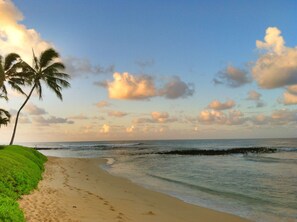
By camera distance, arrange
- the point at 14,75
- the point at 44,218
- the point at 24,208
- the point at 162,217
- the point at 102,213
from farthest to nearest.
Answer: the point at 14,75 → the point at 162,217 → the point at 102,213 → the point at 24,208 → the point at 44,218

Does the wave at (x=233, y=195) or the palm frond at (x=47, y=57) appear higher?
the palm frond at (x=47, y=57)

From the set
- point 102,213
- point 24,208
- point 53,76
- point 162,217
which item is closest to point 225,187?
point 162,217

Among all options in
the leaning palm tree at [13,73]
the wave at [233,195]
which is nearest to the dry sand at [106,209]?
the wave at [233,195]

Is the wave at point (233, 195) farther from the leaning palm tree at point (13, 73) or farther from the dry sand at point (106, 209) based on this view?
the leaning palm tree at point (13, 73)

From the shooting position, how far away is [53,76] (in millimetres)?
33656

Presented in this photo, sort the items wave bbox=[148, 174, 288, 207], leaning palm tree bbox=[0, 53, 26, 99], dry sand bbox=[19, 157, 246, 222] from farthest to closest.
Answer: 1. leaning palm tree bbox=[0, 53, 26, 99]
2. wave bbox=[148, 174, 288, 207]
3. dry sand bbox=[19, 157, 246, 222]

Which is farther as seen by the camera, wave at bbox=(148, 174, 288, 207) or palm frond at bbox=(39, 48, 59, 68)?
palm frond at bbox=(39, 48, 59, 68)

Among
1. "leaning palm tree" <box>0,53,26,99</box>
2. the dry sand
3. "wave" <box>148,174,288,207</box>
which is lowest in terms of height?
"wave" <box>148,174,288,207</box>

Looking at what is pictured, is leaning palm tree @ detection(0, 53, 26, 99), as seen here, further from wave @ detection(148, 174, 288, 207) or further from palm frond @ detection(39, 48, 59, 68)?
wave @ detection(148, 174, 288, 207)

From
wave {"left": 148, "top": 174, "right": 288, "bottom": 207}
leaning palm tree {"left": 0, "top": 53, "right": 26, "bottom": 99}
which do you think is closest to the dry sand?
wave {"left": 148, "top": 174, "right": 288, "bottom": 207}

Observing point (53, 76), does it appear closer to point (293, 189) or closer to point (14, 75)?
point (14, 75)

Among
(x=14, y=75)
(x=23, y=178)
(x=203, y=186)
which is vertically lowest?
(x=203, y=186)

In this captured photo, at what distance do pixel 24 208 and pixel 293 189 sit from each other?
17.1 metres

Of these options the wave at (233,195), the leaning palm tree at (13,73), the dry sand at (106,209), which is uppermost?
the leaning palm tree at (13,73)
